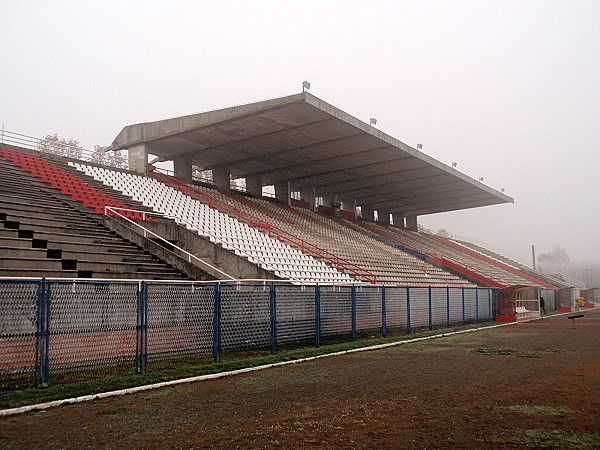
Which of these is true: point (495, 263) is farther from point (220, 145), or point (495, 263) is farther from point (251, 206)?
point (220, 145)

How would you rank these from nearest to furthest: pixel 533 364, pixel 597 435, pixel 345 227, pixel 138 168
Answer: pixel 597 435 < pixel 533 364 < pixel 138 168 < pixel 345 227

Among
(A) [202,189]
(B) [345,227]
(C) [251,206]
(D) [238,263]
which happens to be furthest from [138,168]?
(B) [345,227]

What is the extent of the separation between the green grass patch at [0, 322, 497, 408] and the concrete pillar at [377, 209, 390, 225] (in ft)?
115

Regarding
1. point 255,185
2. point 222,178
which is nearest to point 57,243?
point 222,178

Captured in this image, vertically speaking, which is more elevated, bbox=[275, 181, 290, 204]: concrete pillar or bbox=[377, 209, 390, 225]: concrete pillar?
bbox=[275, 181, 290, 204]: concrete pillar

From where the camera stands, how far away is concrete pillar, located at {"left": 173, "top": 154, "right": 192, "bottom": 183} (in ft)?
99.8

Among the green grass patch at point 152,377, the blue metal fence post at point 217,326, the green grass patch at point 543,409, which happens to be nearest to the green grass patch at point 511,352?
the green grass patch at point 152,377

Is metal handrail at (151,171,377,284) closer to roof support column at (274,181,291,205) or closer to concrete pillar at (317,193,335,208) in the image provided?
roof support column at (274,181,291,205)

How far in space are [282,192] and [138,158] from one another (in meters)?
12.5

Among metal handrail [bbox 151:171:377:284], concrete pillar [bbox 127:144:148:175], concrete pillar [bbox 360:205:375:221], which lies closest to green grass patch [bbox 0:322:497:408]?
metal handrail [bbox 151:171:377:284]

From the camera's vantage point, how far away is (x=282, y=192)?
3775cm

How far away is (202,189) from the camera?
Result: 29594mm

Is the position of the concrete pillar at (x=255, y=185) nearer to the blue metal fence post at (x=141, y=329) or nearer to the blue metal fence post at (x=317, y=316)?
the blue metal fence post at (x=317, y=316)

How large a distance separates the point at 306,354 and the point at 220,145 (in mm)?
18562
